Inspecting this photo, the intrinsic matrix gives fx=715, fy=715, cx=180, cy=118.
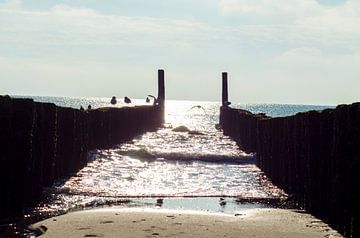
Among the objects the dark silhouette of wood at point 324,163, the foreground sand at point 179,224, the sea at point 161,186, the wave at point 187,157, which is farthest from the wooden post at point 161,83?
the foreground sand at point 179,224

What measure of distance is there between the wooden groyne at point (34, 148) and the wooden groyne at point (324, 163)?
4.21m

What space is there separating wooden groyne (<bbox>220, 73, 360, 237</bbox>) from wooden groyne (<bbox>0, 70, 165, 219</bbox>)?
13.8 feet

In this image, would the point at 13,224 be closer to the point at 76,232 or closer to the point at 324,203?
the point at 76,232

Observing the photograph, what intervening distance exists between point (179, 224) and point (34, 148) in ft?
11.0

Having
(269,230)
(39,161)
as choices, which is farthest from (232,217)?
(39,161)

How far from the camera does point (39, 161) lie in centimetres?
1194

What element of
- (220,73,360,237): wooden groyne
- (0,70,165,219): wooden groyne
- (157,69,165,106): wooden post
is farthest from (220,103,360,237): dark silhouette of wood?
(157,69,165,106): wooden post

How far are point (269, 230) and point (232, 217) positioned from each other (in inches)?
45.3

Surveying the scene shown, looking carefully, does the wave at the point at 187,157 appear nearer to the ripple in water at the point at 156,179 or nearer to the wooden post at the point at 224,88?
the ripple in water at the point at 156,179

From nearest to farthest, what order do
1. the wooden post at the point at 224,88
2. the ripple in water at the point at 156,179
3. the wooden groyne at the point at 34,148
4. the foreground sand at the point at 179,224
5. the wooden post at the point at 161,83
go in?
the foreground sand at the point at 179,224 < the wooden groyne at the point at 34,148 < the ripple in water at the point at 156,179 < the wooden post at the point at 161,83 < the wooden post at the point at 224,88

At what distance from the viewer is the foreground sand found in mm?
8398

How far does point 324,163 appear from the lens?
988cm

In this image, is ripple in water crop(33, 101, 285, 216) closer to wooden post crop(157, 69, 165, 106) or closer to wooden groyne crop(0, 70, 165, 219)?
wooden groyne crop(0, 70, 165, 219)

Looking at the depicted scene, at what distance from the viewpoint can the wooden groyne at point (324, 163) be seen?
324 inches
